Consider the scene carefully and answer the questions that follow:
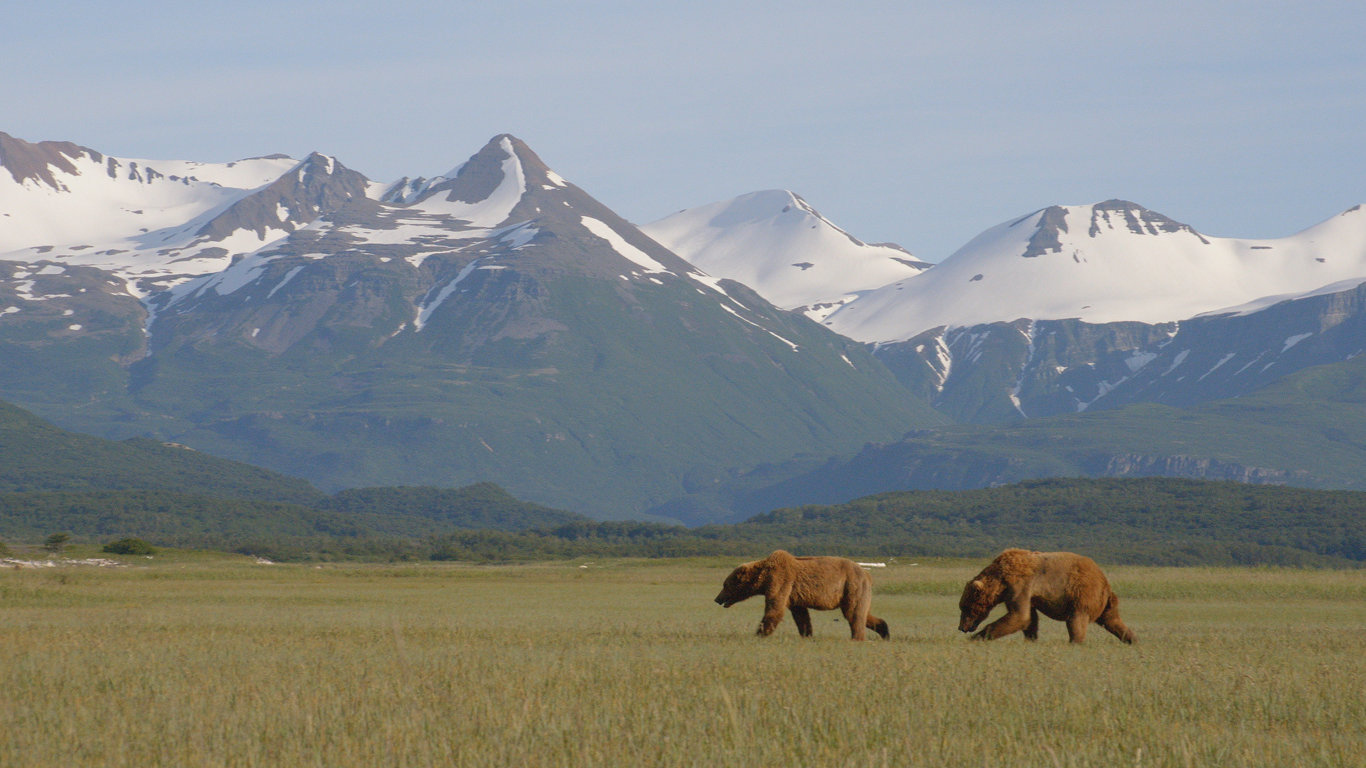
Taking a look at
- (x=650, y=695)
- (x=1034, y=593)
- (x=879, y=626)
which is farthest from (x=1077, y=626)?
(x=650, y=695)

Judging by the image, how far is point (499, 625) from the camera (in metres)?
33.3

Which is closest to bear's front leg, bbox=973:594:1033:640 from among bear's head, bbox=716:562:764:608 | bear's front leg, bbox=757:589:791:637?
bear's front leg, bbox=757:589:791:637

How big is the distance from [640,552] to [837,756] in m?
169

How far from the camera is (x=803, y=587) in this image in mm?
28344

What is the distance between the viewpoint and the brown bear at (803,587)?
28141mm

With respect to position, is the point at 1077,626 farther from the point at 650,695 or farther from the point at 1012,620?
the point at 650,695

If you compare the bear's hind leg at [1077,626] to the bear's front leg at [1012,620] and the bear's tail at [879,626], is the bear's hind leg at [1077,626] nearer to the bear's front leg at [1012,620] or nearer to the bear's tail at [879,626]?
the bear's front leg at [1012,620]

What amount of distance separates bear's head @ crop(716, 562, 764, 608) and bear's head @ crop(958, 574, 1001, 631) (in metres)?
4.29

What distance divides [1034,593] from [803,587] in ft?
15.4

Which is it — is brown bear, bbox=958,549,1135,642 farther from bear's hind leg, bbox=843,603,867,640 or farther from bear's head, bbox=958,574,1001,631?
bear's hind leg, bbox=843,603,867,640

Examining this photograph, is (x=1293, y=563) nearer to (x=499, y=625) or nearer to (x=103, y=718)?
(x=499, y=625)

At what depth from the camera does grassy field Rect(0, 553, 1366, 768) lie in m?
13.9

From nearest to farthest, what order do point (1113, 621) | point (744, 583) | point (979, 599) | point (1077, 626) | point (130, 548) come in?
point (979, 599) → point (1077, 626) → point (1113, 621) → point (744, 583) → point (130, 548)

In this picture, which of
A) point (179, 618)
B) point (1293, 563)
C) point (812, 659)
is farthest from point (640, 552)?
point (812, 659)
